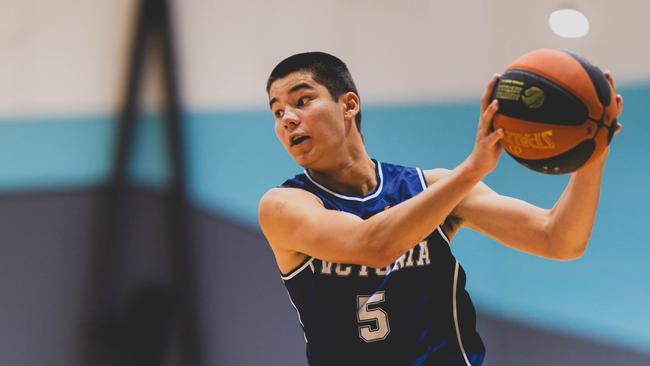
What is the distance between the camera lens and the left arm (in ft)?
9.52

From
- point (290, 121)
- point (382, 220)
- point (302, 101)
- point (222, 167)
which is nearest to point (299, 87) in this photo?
point (302, 101)

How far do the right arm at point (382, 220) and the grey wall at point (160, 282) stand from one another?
2.88 metres

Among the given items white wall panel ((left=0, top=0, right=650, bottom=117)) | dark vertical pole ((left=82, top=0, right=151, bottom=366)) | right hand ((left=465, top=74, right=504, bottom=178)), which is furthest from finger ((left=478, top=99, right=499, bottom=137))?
dark vertical pole ((left=82, top=0, right=151, bottom=366))

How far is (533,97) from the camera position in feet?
8.67

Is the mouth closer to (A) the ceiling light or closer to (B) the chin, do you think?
(B) the chin

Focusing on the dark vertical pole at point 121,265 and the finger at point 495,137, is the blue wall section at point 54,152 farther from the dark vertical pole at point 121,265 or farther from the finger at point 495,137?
the finger at point 495,137

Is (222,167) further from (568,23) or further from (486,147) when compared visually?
(486,147)

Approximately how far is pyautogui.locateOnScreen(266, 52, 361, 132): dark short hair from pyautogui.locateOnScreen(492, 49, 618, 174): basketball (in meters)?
0.85

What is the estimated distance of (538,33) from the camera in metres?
5.96

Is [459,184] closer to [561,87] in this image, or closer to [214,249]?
[561,87]

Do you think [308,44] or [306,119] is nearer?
[306,119]

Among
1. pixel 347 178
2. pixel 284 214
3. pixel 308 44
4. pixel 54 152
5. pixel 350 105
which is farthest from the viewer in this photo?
pixel 308 44

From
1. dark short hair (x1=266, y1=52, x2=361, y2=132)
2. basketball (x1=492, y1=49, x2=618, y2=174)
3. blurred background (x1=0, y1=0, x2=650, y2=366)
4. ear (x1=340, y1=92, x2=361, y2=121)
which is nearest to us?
basketball (x1=492, y1=49, x2=618, y2=174)

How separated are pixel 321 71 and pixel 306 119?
287 mm
